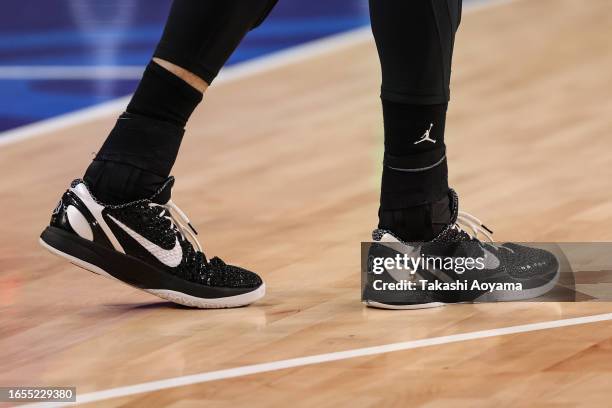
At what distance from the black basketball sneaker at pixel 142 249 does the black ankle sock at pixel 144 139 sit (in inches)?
0.8

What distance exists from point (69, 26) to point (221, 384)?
10.3 feet

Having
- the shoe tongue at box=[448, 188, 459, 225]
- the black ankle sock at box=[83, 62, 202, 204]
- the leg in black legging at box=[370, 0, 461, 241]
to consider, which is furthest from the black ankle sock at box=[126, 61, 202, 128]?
the shoe tongue at box=[448, 188, 459, 225]

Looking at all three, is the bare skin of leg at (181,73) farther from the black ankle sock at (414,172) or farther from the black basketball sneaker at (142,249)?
the black ankle sock at (414,172)

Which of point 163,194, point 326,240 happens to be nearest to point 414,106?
point 163,194

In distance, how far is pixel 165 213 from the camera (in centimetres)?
173

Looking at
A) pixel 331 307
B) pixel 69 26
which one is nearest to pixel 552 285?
pixel 331 307

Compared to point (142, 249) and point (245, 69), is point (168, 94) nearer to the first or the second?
point (142, 249)

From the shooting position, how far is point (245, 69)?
3.71 m

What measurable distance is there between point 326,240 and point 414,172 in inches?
16.8

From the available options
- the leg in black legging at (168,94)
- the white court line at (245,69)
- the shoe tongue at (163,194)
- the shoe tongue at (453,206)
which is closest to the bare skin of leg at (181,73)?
the leg in black legging at (168,94)

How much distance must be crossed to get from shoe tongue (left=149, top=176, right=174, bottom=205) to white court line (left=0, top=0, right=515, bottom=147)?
132cm

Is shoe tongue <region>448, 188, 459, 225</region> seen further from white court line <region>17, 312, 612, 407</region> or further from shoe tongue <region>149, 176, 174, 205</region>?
shoe tongue <region>149, 176, 174, 205</region>

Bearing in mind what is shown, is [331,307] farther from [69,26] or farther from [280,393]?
[69,26]

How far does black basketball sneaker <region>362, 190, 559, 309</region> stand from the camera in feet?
5.60
